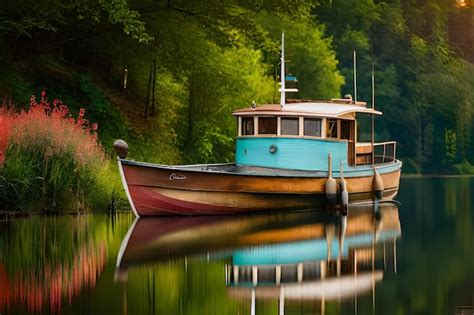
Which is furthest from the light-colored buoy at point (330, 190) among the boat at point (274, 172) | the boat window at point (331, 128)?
the boat window at point (331, 128)

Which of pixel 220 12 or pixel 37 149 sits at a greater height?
pixel 220 12

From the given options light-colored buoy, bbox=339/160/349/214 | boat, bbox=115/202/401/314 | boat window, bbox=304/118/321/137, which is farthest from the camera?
boat window, bbox=304/118/321/137

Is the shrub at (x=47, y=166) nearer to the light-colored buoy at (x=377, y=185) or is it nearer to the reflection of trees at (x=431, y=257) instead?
the reflection of trees at (x=431, y=257)

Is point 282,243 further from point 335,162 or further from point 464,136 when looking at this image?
point 464,136

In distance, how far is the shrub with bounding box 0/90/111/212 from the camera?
2830 centimetres

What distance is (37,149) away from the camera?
29.0 meters

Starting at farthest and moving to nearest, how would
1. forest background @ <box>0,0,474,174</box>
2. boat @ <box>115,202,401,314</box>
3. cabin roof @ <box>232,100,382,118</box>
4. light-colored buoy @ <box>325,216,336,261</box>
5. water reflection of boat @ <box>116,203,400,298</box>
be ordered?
forest background @ <box>0,0,474,174</box> < cabin roof @ <box>232,100,382,118</box> < light-colored buoy @ <box>325,216,336,261</box> < water reflection of boat @ <box>116,203,400,298</box> < boat @ <box>115,202,401,314</box>

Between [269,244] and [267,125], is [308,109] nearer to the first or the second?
[267,125]

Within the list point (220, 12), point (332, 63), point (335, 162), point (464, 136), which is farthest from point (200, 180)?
point (464, 136)

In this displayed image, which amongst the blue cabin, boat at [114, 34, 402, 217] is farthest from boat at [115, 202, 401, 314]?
the blue cabin

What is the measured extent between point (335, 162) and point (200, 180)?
5.17 metres

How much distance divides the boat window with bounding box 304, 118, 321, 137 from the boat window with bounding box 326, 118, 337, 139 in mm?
Result: 313

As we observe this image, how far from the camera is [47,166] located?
2883 centimetres

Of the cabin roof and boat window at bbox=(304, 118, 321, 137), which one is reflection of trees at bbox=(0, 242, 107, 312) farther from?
boat window at bbox=(304, 118, 321, 137)
